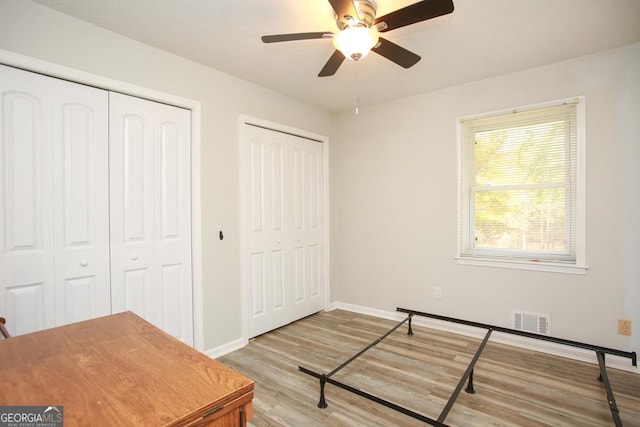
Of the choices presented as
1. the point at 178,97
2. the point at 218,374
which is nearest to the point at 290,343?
the point at 218,374

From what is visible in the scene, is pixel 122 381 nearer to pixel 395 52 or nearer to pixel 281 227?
pixel 395 52

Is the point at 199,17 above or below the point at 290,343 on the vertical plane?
above

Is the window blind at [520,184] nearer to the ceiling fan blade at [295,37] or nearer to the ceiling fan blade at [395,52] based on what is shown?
the ceiling fan blade at [395,52]

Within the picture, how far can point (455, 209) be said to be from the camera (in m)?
3.30

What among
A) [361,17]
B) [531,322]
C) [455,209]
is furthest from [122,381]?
[531,322]

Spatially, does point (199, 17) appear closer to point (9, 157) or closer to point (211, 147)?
point (211, 147)

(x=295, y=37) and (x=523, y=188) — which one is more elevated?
(x=295, y=37)

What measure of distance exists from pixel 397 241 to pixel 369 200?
0.62 metres

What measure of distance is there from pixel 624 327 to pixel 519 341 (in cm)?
77

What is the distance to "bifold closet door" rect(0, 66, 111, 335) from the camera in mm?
1865

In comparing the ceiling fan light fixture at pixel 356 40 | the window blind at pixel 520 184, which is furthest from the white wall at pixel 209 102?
the window blind at pixel 520 184

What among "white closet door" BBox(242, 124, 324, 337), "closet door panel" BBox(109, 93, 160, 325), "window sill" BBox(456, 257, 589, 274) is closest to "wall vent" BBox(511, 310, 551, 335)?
"window sill" BBox(456, 257, 589, 274)

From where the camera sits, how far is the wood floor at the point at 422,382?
1971mm

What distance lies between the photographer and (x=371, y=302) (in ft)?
12.9
